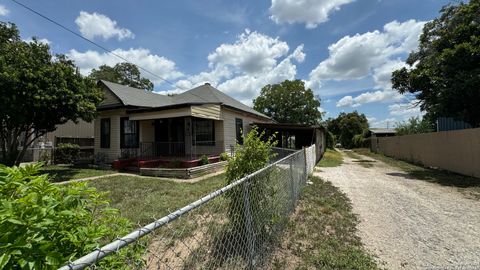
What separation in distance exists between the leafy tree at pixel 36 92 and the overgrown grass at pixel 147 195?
A: 11.7 ft

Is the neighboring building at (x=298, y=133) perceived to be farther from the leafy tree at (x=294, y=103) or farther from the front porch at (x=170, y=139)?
the leafy tree at (x=294, y=103)

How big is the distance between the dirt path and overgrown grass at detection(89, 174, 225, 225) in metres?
3.65

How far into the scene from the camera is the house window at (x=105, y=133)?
15539 mm

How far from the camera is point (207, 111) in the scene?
13.5 meters

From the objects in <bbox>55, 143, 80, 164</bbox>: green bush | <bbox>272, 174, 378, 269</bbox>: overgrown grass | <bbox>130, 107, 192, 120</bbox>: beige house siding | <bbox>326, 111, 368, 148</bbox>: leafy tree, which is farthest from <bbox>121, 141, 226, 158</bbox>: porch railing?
<bbox>326, 111, 368, 148</bbox>: leafy tree

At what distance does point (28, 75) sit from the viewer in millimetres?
9977

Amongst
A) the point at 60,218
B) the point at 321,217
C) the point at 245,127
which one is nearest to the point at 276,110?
the point at 245,127

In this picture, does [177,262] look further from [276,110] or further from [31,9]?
[276,110]

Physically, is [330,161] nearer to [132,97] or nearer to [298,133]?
[298,133]

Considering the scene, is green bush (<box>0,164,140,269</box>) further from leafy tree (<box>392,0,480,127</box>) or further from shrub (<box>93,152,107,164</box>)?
shrub (<box>93,152,107,164</box>)

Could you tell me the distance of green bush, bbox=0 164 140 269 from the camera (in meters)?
1.14

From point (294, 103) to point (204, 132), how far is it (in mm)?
29564

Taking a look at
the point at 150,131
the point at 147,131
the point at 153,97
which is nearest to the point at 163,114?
the point at 147,131

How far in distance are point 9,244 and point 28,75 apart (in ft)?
37.9
